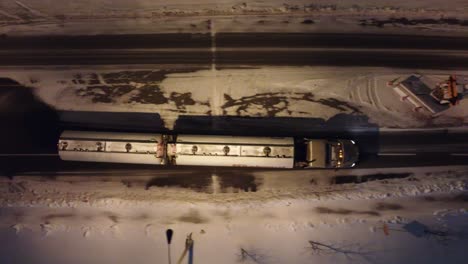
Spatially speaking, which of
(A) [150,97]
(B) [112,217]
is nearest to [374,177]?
(A) [150,97]

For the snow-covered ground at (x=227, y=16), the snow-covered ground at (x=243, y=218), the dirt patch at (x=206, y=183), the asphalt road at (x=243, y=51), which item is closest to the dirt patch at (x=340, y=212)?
the snow-covered ground at (x=243, y=218)

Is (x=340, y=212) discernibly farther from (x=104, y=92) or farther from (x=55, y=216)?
(x=55, y=216)

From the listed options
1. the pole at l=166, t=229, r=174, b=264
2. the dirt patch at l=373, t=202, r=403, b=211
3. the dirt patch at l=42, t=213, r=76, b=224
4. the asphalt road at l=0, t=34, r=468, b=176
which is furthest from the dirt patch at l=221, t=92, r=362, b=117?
the dirt patch at l=42, t=213, r=76, b=224

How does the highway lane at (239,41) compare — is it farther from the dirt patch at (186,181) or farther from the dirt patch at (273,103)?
the dirt patch at (186,181)

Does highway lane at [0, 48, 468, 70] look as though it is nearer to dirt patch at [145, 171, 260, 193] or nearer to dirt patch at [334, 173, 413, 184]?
dirt patch at [334, 173, 413, 184]

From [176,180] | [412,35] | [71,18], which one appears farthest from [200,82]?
[412,35]

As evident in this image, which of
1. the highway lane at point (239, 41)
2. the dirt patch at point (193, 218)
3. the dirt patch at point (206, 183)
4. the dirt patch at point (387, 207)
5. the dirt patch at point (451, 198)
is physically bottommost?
the dirt patch at point (193, 218)

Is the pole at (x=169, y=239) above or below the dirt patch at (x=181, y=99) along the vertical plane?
below
